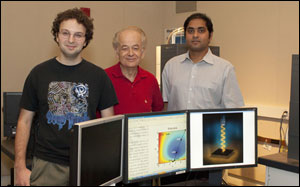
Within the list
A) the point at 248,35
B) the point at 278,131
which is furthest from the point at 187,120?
the point at 248,35

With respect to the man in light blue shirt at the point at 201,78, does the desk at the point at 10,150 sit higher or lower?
lower

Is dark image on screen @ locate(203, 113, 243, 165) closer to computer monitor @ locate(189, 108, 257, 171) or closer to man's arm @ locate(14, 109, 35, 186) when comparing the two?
computer monitor @ locate(189, 108, 257, 171)

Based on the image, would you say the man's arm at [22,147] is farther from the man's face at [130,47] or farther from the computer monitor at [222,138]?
the computer monitor at [222,138]

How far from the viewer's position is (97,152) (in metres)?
1.52

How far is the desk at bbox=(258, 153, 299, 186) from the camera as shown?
5.40 feet

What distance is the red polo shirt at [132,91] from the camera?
226 cm

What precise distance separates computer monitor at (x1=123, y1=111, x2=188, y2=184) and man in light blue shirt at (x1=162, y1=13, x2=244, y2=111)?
784mm

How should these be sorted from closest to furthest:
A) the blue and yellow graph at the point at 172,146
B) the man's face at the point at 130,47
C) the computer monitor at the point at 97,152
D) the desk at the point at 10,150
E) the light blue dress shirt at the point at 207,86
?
the computer monitor at the point at 97,152
the blue and yellow graph at the point at 172,146
the man's face at the point at 130,47
the light blue dress shirt at the point at 207,86
the desk at the point at 10,150

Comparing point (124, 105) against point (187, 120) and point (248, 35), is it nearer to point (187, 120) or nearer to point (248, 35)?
point (187, 120)

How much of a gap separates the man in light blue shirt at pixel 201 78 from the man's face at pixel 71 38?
936 millimetres

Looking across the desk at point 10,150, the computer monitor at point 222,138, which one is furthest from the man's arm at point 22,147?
the desk at point 10,150

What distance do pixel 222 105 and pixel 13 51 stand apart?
9.11ft

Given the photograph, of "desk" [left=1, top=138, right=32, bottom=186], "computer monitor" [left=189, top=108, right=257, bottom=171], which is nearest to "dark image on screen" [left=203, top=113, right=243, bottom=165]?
"computer monitor" [left=189, top=108, right=257, bottom=171]

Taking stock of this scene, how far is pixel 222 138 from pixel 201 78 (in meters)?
0.79
